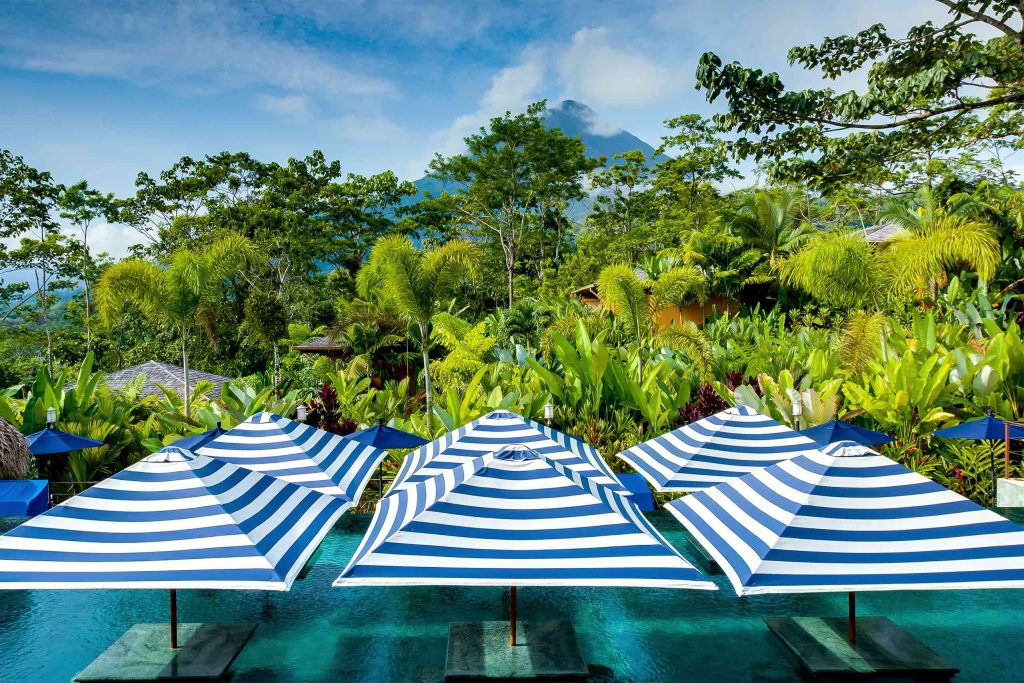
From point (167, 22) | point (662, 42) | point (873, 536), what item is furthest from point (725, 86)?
point (167, 22)

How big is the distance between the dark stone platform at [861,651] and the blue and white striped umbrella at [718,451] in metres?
1.62

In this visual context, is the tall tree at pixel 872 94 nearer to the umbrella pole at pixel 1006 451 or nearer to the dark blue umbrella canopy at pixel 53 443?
the umbrella pole at pixel 1006 451

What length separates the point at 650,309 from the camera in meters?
15.8

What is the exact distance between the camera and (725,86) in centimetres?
1250

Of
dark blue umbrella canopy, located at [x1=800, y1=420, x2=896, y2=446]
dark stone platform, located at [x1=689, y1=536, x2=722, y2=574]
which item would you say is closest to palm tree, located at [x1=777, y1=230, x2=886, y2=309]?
dark blue umbrella canopy, located at [x1=800, y1=420, x2=896, y2=446]

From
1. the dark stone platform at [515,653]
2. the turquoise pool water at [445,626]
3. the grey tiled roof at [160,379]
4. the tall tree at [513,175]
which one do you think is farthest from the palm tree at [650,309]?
the tall tree at [513,175]

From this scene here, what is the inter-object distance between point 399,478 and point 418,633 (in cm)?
155

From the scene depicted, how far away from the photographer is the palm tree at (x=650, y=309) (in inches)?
524

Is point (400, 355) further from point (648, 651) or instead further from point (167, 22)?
point (648, 651)

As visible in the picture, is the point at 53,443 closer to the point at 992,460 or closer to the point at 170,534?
the point at 170,534

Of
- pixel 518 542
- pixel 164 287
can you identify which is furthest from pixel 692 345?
pixel 164 287

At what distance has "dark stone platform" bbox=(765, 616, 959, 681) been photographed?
4.46 metres

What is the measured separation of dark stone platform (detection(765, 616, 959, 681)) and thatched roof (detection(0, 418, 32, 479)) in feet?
29.0

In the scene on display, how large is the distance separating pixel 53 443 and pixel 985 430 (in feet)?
36.7
